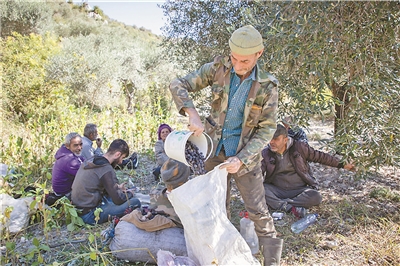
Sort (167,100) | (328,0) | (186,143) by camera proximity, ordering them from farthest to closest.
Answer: (167,100) < (328,0) < (186,143)

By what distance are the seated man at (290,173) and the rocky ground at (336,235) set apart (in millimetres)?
156

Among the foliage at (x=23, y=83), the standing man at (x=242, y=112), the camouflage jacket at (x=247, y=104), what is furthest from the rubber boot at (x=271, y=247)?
the foliage at (x=23, y=83)

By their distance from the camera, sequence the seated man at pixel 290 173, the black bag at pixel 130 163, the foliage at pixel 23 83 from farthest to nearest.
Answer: the foliage at pixel 23 83
the black bag at pixel 130 163
the seated man at pixel 290 173

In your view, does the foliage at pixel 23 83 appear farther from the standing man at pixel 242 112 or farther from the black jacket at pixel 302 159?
the standing man at pixel 242 112

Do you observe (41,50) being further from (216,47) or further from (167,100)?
(216,47)

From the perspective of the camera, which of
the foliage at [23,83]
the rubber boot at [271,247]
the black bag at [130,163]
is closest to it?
the rubber boot at [271,247]

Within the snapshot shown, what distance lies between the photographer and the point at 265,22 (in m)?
3.18

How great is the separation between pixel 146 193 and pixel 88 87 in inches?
248

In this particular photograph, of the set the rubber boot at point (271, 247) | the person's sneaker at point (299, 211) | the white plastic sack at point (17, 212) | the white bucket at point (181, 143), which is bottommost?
the white plastic sack at point (17, 212)

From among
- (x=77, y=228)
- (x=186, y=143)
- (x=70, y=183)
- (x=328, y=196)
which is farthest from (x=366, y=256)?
(x=70, y=183)

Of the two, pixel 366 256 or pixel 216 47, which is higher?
pixel 216 47

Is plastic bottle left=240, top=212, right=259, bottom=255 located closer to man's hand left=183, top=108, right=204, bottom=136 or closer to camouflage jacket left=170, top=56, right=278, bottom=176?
camouflage jacket left=170, top=56, right=278, bottom=176

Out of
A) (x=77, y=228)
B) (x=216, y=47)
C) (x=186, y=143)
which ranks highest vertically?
(x=216, y=47)

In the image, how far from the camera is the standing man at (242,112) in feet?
7.43
